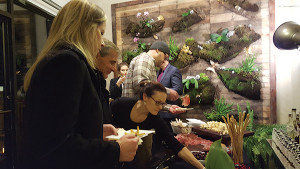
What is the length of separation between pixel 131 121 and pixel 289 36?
7.24ft

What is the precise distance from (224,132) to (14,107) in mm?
2373

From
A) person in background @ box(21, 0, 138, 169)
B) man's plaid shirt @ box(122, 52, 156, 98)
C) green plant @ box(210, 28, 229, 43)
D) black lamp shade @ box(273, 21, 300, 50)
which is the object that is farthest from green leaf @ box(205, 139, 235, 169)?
green plant @ box(210, 28, 229, 43)

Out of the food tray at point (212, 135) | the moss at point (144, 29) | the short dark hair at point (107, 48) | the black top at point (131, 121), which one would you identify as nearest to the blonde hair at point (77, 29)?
the short dark hair at point (107, 48)

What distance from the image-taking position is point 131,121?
217 cm

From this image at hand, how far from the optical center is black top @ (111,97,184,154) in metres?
1.95

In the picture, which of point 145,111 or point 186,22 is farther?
point 186,22

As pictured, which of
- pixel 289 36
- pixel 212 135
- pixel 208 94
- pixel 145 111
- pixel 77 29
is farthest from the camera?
pixel 208 94

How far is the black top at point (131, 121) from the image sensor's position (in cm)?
195

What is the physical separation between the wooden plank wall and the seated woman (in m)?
2.30

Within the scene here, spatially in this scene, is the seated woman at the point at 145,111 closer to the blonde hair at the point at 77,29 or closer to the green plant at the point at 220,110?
the blonde hair at the point at 77,29

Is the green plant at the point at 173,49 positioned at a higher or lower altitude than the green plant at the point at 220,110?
higher

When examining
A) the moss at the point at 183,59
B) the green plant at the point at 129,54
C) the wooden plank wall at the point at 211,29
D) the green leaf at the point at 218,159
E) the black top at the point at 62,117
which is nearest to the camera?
the black top at the point at 62,117

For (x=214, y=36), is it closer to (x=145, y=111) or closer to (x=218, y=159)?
(x=145, y=111)

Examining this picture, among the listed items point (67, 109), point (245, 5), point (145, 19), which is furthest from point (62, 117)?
point (145, 19)
